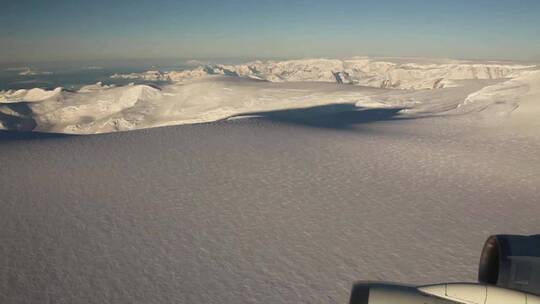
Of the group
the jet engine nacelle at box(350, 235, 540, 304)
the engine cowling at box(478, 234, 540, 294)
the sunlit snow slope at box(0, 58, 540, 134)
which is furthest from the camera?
the sunlit snow slope at box(0, 58, 540, 134)

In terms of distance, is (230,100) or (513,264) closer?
(513,264)

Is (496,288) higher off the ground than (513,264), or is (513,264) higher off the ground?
(513,264)

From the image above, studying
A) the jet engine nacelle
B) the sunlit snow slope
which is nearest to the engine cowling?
the jet engine nacelle

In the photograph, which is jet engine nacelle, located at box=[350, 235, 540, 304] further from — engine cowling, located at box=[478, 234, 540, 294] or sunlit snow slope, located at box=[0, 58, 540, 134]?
sunlit snow slope, located at box=[0, 58, 540, 134]

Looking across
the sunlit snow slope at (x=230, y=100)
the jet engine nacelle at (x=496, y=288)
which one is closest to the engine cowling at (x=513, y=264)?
the jet engine nacelle at (x=496, y=288)

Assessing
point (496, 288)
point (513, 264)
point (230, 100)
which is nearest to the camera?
point (496, 288)

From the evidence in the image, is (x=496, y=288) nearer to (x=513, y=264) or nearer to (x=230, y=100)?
(x=513, y=264)

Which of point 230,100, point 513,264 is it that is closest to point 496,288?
point 513,264

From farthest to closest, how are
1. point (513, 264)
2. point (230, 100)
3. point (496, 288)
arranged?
point (230, 100) < point (513, 264) < point (496, 288)

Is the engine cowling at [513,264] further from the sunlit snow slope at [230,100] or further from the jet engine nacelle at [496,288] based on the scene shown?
the sunlit snow slope at [230,100]

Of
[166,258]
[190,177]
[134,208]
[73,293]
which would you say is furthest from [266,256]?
[190,177]
